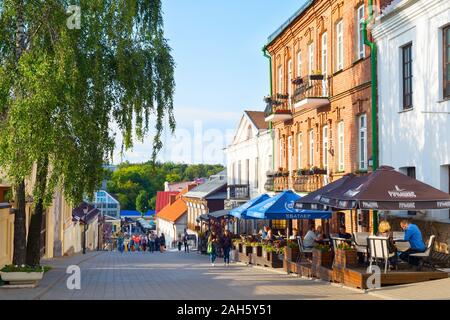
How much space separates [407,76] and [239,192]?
908 inches

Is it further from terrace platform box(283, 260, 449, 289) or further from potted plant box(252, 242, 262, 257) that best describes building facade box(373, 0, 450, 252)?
potted plant box(252, 242, 262, 257)

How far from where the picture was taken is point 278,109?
32.2 metres

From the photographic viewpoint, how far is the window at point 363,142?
2227cm

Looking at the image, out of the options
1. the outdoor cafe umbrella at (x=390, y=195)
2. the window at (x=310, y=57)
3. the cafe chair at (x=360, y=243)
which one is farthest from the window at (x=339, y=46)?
the outdoor cafe umbrella at (x=390, y=195)

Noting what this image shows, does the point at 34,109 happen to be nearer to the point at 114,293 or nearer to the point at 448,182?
the point at 114,293

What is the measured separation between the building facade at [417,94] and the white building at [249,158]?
15.7 metres

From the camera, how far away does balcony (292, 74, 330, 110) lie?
85.2 feet

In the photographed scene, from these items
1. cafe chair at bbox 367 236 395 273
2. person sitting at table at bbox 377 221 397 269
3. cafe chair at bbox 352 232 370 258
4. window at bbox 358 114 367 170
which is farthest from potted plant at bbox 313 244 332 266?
window at bbox 358 114 367 170

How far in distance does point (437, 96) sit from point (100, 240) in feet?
204

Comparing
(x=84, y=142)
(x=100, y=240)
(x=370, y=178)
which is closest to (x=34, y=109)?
(x=84, y=142)

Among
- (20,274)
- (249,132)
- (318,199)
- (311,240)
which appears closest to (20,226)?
(20,274)

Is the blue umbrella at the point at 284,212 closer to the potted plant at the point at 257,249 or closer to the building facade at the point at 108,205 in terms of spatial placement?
the potted plant at the point at 257,249

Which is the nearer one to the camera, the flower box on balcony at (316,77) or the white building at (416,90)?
the white building at (416,90)

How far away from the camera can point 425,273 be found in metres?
14.7
